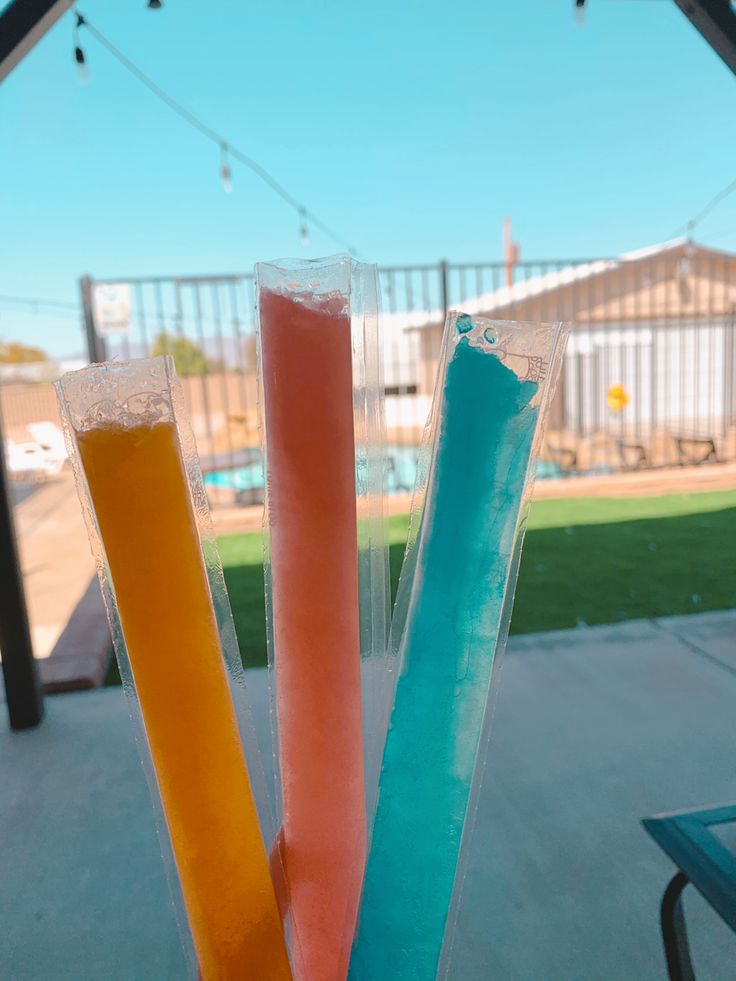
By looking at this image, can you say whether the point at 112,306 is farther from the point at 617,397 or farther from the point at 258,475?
the point at 617,397

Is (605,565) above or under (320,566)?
under

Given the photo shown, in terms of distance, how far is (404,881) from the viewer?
3.46ft

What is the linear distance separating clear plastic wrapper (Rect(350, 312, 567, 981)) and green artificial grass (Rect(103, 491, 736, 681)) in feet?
8.90

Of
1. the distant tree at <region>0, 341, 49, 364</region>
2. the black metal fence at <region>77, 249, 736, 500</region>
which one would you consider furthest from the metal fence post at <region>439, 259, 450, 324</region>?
the distant tree at <region>0, 341, 49, 364</region>

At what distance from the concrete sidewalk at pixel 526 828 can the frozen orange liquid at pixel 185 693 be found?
3.58ft

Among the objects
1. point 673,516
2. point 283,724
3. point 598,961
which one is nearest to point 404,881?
point 283,724

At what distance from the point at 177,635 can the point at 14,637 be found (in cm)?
250

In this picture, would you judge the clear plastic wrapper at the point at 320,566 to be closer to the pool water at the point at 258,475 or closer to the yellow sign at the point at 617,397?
the pool water at the point at 258,475

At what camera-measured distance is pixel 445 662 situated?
39.1 inches

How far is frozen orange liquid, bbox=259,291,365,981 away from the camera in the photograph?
0.93m

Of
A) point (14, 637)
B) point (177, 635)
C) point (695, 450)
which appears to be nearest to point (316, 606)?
point (177, 635)

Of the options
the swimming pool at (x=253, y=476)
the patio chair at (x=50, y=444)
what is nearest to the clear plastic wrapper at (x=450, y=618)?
the swimming pool at (x=253, y=476)

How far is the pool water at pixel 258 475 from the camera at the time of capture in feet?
32.6

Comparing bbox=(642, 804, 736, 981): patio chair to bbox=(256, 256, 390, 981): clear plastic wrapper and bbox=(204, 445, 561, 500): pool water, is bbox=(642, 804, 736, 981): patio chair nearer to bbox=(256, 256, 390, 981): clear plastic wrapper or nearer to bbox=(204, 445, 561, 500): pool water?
bbox=(256, 256, 390, 981): clear plastic wrapper
